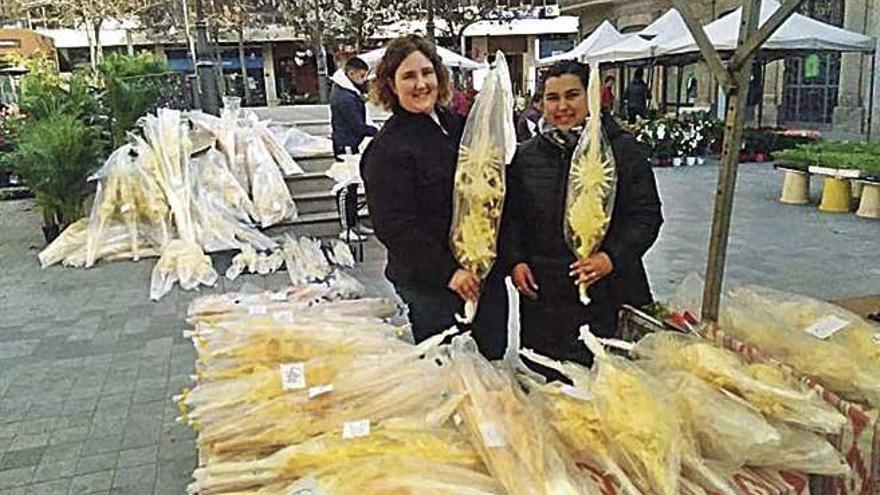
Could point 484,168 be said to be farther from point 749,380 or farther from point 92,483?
point 92,483

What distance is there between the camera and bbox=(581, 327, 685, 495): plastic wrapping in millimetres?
1227

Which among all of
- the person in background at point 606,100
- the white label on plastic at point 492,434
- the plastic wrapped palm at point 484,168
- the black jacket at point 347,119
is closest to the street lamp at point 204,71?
the black jacket at point 347,119

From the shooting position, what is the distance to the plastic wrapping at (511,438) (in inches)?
47.2

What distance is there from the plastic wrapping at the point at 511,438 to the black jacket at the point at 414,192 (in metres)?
0.63

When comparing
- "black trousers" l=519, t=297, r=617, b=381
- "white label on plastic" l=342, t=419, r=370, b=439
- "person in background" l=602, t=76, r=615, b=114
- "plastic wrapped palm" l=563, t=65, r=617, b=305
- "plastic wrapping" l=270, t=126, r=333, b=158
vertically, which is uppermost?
"person in background" l=602, t=76, r=615, b=114

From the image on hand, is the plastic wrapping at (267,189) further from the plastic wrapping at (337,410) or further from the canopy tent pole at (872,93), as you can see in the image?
the canopy tent pole at (872,93)

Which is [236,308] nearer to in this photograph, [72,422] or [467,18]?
[72,422]

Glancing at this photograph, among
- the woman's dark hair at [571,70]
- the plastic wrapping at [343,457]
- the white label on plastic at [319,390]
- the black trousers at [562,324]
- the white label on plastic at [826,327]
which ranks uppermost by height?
the woman's dark hair at [571,70]

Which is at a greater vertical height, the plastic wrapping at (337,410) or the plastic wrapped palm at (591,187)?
the plastic wrapped palm at (591,187)

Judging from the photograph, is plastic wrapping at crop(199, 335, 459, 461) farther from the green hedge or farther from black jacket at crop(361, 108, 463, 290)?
the green hedge

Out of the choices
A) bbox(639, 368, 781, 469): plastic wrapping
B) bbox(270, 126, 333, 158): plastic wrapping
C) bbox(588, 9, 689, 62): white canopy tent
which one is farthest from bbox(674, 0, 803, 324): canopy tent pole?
bbox(588, 9, 689, 62): white canopy tent

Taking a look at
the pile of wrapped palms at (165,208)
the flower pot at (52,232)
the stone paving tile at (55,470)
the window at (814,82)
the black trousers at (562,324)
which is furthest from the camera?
the window at (814,82)

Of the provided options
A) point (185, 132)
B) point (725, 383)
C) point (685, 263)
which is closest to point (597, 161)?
point (725, 383)

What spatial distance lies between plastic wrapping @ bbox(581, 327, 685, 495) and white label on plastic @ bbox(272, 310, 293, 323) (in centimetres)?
95
